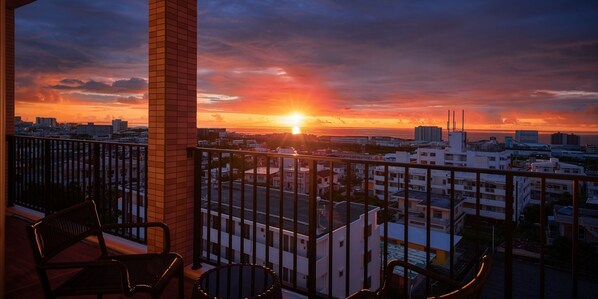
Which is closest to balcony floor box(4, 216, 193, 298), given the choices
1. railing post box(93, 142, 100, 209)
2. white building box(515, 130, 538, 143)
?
railing post box(93, 142, 100, 209)

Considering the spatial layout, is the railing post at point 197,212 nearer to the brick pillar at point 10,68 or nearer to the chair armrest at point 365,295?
the chair armrest at point 365,295

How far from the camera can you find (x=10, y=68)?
5.34 m

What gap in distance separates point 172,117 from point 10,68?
4272 millimetres

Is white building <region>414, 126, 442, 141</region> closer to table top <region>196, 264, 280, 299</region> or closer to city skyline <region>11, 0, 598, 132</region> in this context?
city skyline <region>11, 0, 598, 132</region>

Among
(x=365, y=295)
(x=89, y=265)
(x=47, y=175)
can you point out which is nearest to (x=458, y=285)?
(x=365, y=295)

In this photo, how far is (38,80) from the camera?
9.78 meters

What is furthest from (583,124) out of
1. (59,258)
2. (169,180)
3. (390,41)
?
(59,258)

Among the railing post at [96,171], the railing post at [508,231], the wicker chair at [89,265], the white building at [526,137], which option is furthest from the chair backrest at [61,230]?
the white building at [526,137]

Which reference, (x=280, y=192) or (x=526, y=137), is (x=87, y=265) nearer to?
(x=280, y=192)

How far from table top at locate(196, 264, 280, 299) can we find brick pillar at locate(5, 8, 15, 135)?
565cm

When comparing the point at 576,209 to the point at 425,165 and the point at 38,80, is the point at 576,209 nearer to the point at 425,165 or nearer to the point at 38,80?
the point at 425,165

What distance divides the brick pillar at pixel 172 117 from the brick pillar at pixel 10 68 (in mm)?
3998

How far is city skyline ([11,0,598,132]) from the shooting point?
8797 millimetres

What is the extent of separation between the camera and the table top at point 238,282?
165 cm
